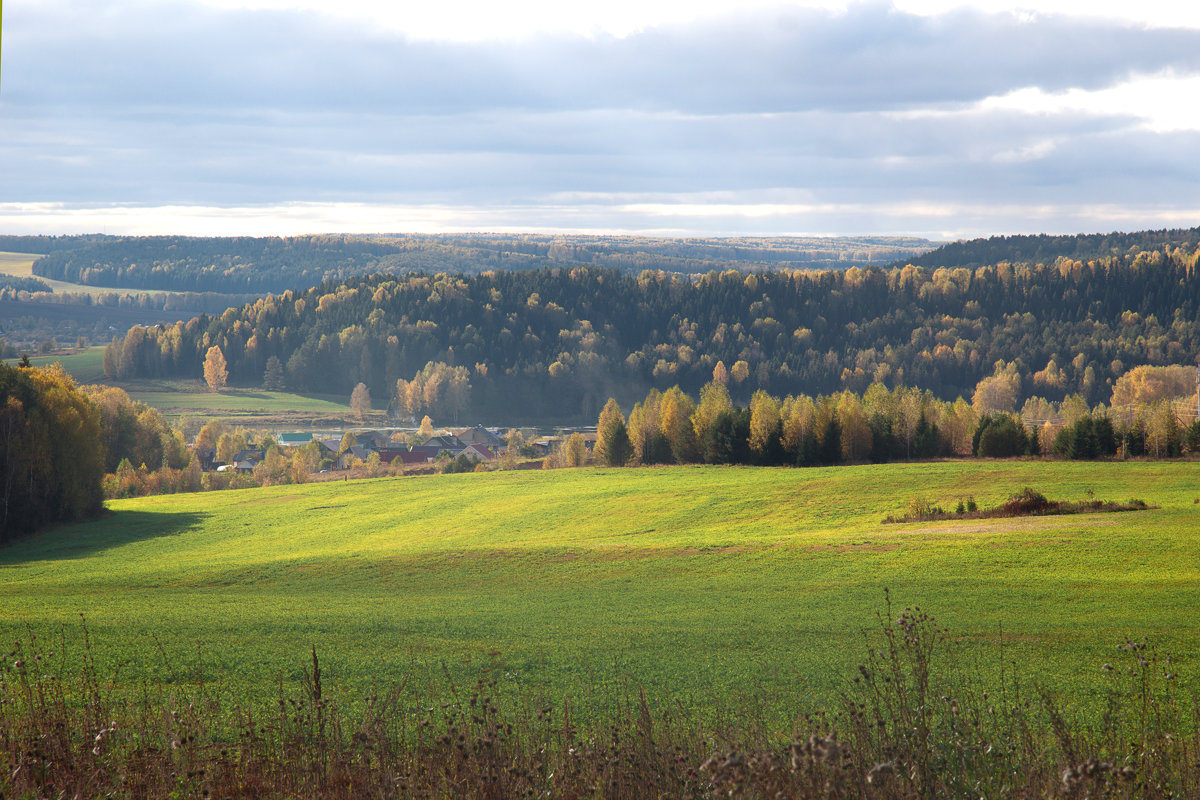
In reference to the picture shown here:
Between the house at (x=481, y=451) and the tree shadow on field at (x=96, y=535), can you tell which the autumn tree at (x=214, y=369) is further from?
the tree shadow on field at (x=96, y=535)

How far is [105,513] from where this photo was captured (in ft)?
180

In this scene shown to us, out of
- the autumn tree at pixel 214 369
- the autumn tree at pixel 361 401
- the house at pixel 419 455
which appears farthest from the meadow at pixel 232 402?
the house at pixel 419 455

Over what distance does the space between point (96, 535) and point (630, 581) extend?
106 feet

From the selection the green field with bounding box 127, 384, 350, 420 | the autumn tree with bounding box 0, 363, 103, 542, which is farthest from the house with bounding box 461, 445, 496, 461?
the autumn tree with bounding box 0, 363, 103, 542

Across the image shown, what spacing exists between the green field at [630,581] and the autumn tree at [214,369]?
141673 mm

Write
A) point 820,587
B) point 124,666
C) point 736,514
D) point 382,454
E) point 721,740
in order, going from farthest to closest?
point 382,454 → point 736,514 → point 820,587 → point 124,666 → point 721,740

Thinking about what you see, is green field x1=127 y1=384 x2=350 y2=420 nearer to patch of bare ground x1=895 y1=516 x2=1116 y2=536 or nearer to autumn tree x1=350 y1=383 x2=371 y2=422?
autumn tree x1=350 y1=383 x2=371 y2=422

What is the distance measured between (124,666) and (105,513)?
4507 centimetres

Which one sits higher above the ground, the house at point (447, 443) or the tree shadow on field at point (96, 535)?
the tree shadow on field at point (96, 535)

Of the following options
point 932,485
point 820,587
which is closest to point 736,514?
point 932,485

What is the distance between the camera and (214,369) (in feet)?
634

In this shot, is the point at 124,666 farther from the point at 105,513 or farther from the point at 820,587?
the point at 105,513

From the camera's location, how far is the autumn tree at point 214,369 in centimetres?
19288

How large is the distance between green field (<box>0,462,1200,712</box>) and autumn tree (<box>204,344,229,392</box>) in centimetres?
14167
